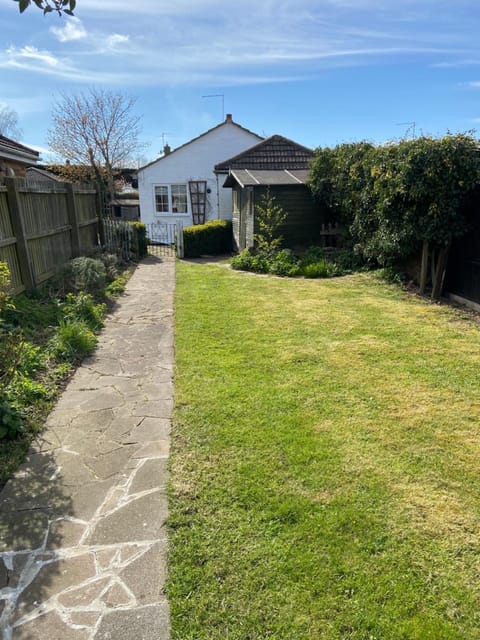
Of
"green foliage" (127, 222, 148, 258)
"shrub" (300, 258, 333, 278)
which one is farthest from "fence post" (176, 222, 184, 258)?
"shrub" (300, 258, 333, 278)

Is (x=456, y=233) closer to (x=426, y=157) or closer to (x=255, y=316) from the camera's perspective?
(x=426, y=157)

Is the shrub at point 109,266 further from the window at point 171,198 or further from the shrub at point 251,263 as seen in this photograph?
the window at point 171,198

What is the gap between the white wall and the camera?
19828mm

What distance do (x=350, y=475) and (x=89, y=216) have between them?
A: 1111 centimetres

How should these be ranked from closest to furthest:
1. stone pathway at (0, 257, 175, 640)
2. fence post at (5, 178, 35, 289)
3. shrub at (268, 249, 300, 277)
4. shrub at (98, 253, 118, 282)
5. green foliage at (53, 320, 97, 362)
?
stone pathway at (0, 257, 175, 640) → green foliage at (53, 320, 97, 362) → fence post at (5, 178, 35, 289) → shrub at (98, 253, 118, 282) → shrub at (268, 249, 300, 277)

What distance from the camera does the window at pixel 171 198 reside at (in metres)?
20.3

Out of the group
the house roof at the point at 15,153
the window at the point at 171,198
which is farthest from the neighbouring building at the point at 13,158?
the window at the point at 171,198

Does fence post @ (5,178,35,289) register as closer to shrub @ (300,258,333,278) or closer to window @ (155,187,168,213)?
shrub @ (300,258,333,278)

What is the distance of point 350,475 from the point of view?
2951 millimetres

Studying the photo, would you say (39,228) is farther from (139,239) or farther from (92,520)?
(139,239)

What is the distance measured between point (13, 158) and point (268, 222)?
7.03m

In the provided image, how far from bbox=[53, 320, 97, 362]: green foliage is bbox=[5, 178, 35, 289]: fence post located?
1.76 m

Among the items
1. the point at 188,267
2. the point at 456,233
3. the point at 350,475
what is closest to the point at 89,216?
the point at 188,267

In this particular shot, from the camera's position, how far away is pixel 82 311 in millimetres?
6672
